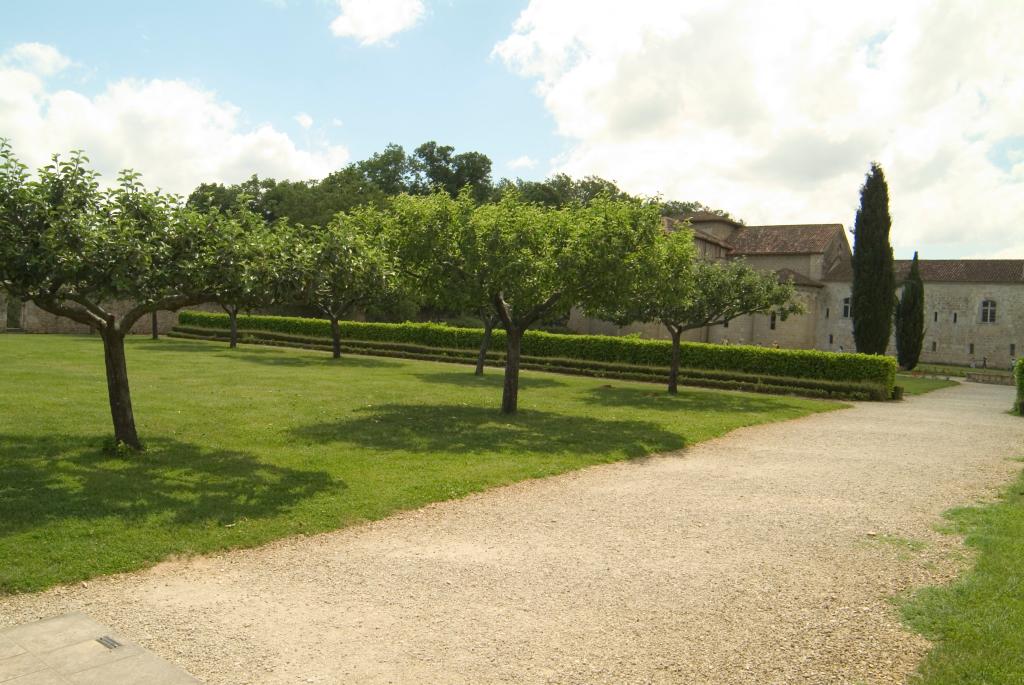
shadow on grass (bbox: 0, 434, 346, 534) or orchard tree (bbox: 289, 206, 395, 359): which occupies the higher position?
orchard tree (bbox: 289, 206, 395, 359)

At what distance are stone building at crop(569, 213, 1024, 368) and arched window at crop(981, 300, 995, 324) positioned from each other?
1.9 inches

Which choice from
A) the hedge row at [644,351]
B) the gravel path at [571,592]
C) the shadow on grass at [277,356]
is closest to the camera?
the gravel path at [571,592]

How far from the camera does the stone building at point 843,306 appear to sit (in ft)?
179

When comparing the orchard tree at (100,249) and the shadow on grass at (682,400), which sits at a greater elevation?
the orchard tree at (100,249)

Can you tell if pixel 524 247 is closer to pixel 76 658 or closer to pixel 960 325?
pixel 76 658

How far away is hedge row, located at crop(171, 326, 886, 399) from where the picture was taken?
2803 centimetres

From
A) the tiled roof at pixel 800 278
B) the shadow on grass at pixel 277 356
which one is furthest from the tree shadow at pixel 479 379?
the tiled roof at pixel 800 278

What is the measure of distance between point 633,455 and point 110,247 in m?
9.02

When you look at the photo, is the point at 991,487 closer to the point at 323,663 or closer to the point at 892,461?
the point at 892,461

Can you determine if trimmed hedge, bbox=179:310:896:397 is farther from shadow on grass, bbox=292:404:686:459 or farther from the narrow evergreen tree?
the narrow evergreen tree

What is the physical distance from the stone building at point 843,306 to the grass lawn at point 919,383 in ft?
43.7

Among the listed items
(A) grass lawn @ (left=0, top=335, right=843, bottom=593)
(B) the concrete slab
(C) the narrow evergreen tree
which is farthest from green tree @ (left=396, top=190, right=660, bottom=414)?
(C) the narrow evergreen tree

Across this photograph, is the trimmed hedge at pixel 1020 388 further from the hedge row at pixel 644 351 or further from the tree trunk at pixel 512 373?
the tree trunk at pixel 512 373

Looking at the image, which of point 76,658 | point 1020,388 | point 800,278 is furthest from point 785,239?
point 76,658
